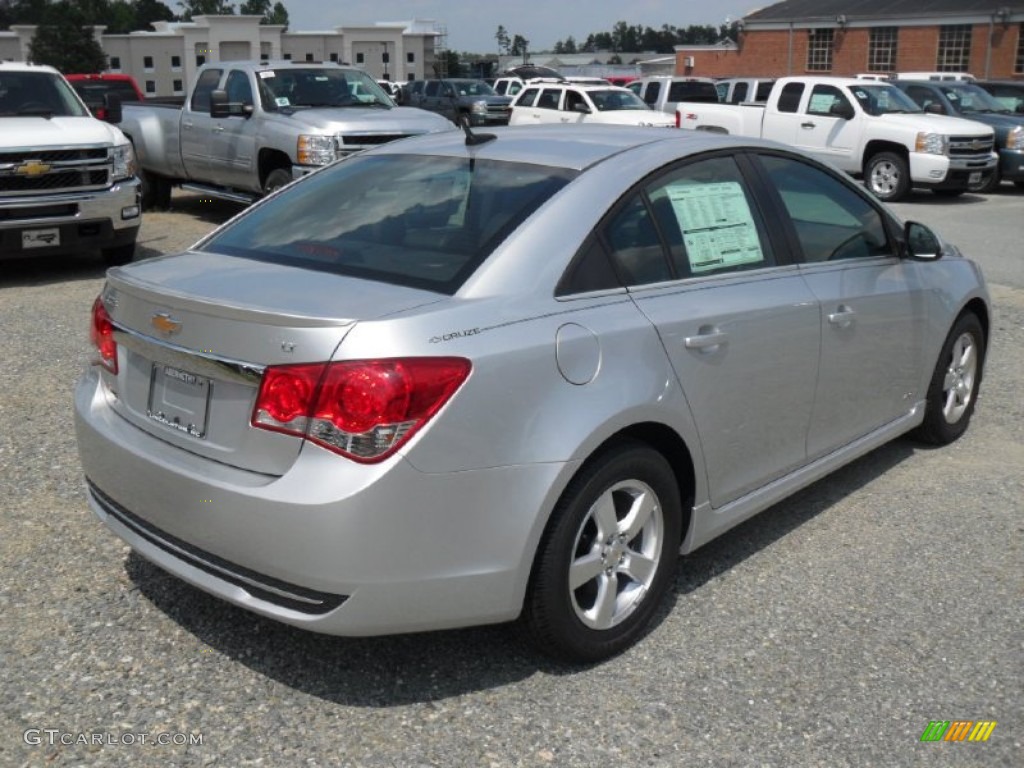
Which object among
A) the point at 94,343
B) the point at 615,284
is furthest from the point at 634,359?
the point at 94,343

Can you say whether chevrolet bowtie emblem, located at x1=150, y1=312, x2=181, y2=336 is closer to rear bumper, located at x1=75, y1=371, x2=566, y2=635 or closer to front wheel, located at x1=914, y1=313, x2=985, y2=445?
rear bumper, located at x1=75, y1=371, x2=566, y2=635

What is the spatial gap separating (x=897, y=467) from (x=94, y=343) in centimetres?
377

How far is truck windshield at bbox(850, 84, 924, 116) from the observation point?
60.3 ft

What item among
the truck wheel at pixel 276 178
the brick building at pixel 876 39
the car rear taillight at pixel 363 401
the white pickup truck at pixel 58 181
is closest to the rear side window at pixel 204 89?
the truck wheel at pixel 276 178

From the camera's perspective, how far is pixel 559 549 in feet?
10.8

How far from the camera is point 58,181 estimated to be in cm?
994

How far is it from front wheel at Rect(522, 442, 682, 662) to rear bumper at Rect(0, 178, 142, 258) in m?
7.77

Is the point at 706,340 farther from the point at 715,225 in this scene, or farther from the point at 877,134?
the point at 877,134

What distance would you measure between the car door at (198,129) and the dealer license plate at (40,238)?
3.94 meters

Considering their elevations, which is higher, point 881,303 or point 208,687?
point 881,303

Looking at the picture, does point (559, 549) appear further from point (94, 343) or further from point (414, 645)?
point (94, 343)

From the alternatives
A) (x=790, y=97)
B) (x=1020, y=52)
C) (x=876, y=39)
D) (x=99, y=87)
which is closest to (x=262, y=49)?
(x=876, y=39)

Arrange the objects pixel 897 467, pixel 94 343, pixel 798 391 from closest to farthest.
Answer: pixel 94 343 < pixel 798 391 < pixel 897 467

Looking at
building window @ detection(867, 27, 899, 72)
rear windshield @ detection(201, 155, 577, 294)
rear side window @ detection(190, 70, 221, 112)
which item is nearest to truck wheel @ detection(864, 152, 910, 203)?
rear side window @ detection(190, 70, 221, 112)
